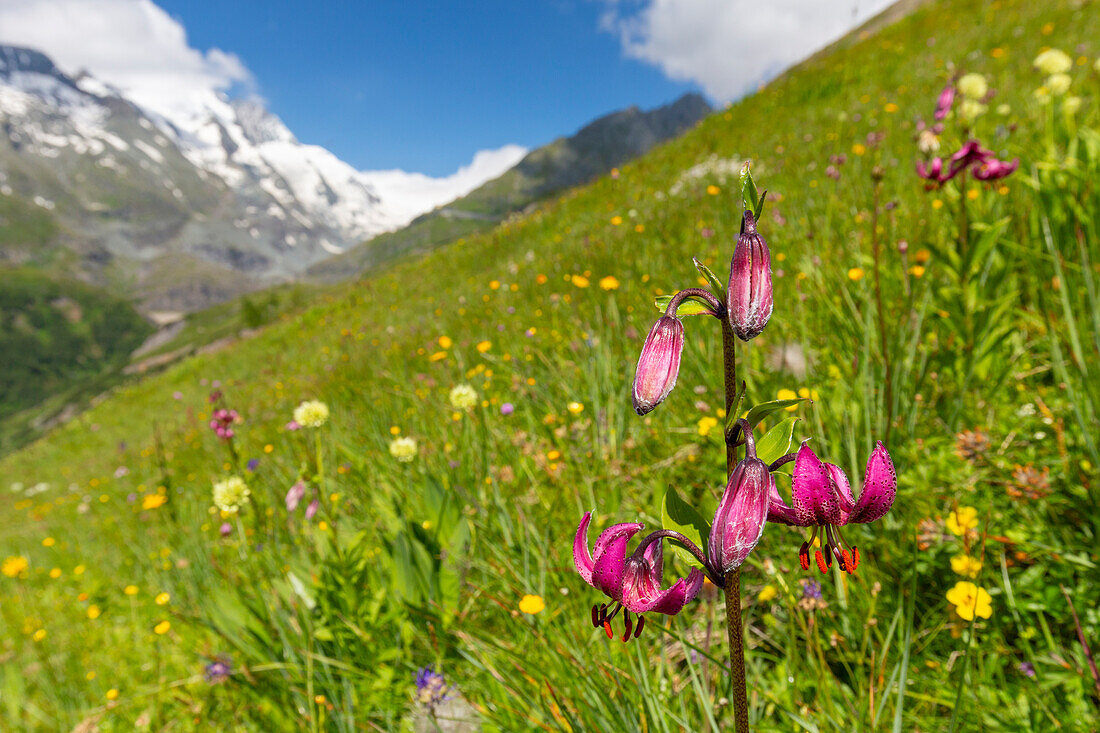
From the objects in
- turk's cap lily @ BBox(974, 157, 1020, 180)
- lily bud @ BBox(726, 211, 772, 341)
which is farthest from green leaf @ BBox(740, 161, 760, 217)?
turk's cap lily @ BBox(974, 157, 1020, 180)

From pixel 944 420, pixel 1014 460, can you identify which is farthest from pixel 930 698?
pixel 944 420

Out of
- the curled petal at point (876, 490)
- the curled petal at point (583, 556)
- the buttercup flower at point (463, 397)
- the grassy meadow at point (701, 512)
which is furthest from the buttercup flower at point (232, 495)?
the curled petal at point (876, 490)

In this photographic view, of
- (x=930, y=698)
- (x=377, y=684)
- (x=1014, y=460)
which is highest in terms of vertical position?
(x=377, y=684)

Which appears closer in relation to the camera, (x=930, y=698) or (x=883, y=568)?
(x=930, y=698)

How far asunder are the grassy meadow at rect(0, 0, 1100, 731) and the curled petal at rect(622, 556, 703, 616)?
38cm

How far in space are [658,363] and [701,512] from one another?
55.4 inches

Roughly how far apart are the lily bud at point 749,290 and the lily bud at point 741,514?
17 centimetres

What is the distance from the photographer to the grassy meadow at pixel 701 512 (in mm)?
1454

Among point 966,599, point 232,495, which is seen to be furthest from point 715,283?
point 232,495

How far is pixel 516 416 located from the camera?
3.53 meters

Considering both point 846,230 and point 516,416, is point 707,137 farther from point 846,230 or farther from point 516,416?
point 516,416

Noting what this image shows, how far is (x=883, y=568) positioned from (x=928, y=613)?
21 centimetres

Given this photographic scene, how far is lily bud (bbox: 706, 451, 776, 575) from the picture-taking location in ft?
2.15

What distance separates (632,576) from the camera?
28.8 inches
